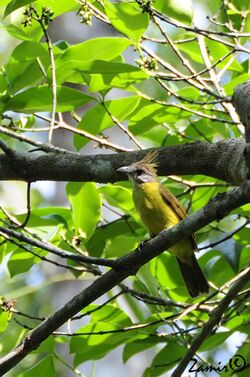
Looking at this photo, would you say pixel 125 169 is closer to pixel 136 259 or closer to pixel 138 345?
pixel 136 259

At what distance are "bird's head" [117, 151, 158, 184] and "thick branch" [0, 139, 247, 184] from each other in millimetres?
29

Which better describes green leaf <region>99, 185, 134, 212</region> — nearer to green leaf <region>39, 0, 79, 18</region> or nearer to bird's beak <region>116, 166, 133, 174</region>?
bird's beak <region>116, 166, 133, 174</region>

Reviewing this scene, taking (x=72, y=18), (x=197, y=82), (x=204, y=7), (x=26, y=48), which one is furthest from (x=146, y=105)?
(x=204, y=7)

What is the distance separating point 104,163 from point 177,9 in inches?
31.8

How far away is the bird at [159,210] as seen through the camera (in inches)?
140

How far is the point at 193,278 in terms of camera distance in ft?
12.2

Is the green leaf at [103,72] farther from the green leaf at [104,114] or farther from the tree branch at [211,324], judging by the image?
the tree branch at [211,324]

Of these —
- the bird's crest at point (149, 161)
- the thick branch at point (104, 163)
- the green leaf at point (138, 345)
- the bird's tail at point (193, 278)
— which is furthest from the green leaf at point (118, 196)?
the green leaf at point (138, 345)

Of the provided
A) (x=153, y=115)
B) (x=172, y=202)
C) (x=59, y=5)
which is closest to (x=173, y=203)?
(x=172, y=202)

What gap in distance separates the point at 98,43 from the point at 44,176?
0.58 meters

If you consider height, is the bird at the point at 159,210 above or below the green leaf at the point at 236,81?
below

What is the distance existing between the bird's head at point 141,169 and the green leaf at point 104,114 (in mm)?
249

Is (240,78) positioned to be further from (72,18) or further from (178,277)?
(72,18)

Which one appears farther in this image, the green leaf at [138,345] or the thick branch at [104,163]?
the green leaf at [138,345]
